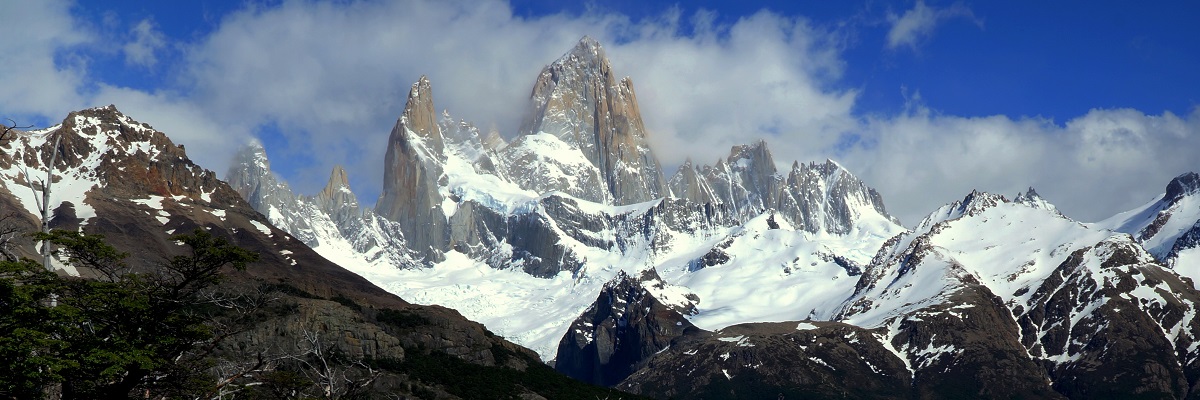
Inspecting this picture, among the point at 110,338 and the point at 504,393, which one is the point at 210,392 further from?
the point at 504,393

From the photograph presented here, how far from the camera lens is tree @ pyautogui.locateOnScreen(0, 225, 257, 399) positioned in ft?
143

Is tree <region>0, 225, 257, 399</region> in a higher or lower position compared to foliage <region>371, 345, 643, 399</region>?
lower

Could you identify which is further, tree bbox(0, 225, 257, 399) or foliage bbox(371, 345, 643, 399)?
foliage bbox(371, 345, 643, 399)

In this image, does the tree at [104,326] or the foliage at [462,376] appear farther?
the foliage at [462,376]

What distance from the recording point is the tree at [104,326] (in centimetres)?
4369

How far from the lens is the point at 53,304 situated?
46.2 metres

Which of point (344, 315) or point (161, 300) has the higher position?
point (344, 315)

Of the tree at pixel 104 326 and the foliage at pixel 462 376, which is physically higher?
the foliage at pixel 462 376

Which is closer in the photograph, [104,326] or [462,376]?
[104,326]

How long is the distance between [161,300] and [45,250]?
475cm

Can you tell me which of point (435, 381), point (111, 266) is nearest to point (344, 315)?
point (435, 381)

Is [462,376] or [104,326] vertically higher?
[462,376]

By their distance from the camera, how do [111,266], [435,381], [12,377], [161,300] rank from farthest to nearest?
[435,381] → [111,266] → [161,300] → [12,377]

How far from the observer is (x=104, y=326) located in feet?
151
